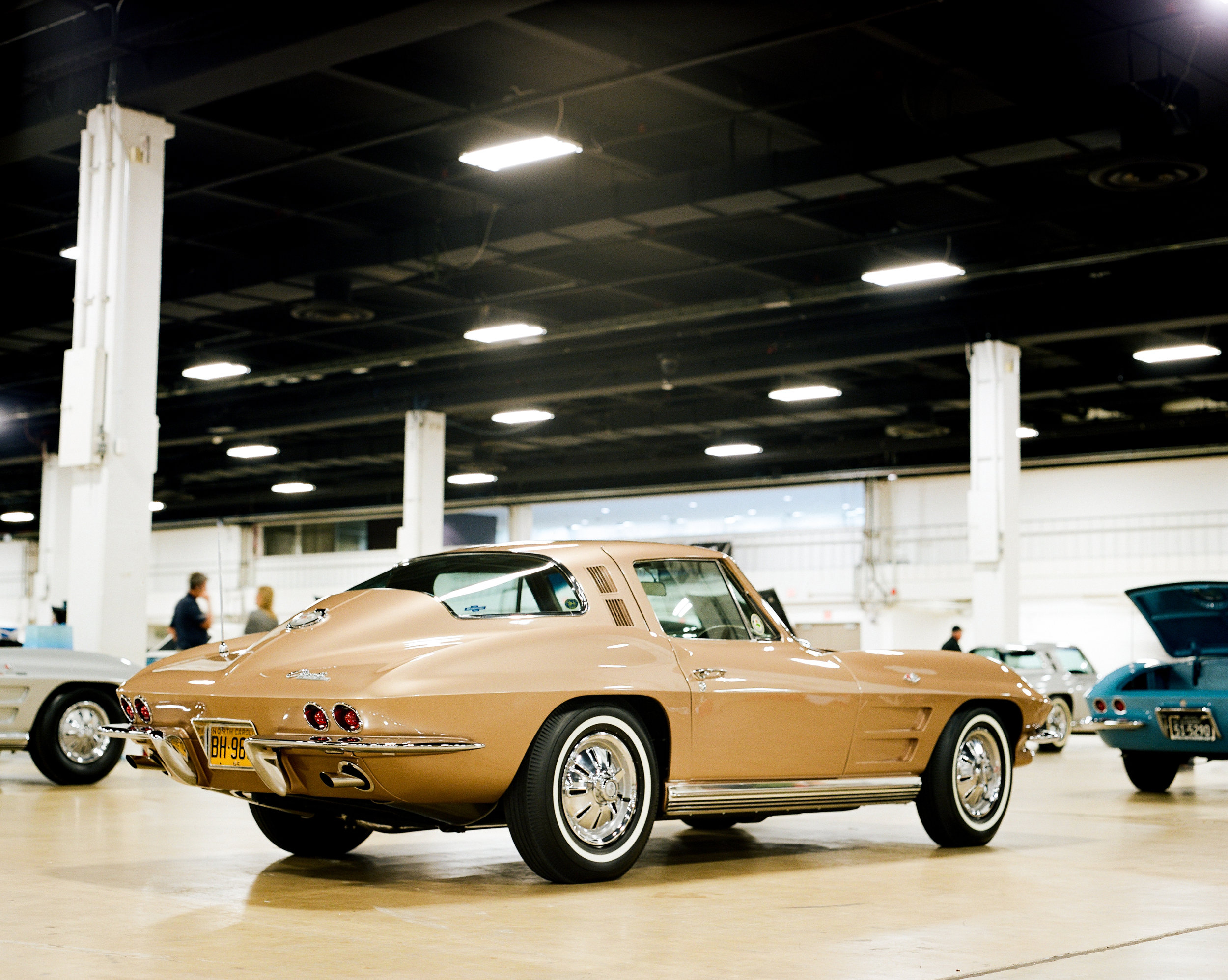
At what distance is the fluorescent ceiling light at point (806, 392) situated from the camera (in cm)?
2511

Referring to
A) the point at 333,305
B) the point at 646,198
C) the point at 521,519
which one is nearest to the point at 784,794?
the point at 646,198

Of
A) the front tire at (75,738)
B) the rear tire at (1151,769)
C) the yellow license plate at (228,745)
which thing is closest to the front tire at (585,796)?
the yellow license plate at (228,745)

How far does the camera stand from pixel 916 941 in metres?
4.68

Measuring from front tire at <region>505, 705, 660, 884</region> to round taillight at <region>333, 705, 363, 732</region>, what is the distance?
695 millimetres

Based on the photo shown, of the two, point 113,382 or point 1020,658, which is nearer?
point 113,382

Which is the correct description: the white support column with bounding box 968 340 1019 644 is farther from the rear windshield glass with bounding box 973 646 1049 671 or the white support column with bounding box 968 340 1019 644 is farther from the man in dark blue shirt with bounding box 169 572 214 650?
the man in dark blue shirt with bounding box 169 572 214 650

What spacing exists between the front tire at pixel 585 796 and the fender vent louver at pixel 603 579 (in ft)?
1.80

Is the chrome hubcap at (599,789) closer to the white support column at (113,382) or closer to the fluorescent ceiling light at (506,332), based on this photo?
the white support column at (113,382)

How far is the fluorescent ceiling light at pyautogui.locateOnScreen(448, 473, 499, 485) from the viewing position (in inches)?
1426

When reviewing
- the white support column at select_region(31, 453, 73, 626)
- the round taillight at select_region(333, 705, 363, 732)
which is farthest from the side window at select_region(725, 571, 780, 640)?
the white support column at select_region(31, 453, 73, 626)

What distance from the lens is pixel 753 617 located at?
22.5 ft

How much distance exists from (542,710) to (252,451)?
27.6 m

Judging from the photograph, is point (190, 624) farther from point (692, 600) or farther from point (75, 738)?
point (692, 600)

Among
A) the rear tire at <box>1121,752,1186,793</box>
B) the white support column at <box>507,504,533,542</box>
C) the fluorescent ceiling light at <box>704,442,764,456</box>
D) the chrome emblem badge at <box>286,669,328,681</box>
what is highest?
the fluorescent ceiling light at <box>704,442,764,456</box>
